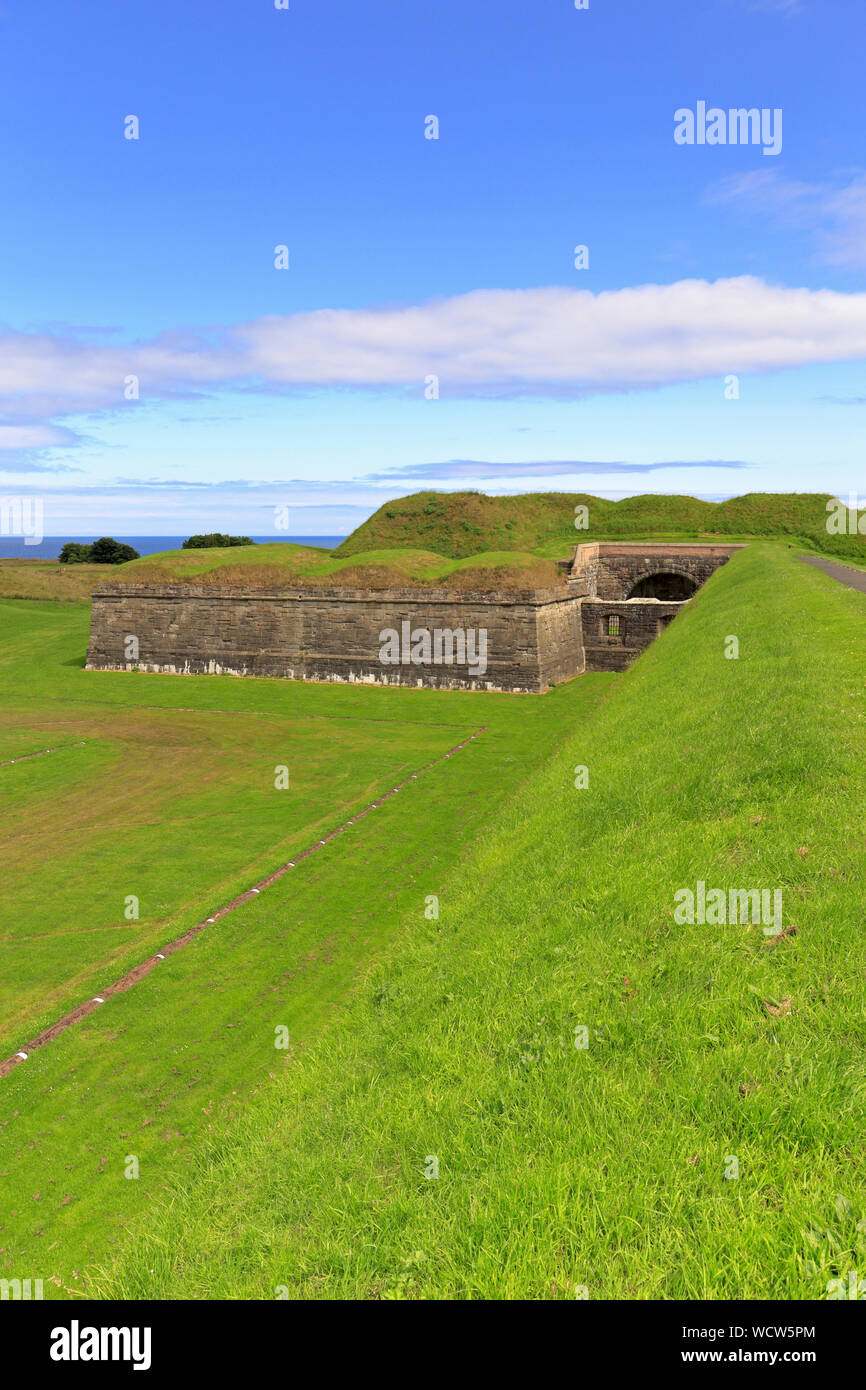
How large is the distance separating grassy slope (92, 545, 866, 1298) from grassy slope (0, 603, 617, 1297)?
3.25 feet

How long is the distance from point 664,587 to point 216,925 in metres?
42.3

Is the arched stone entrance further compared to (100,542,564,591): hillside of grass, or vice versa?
the arched stone entrance

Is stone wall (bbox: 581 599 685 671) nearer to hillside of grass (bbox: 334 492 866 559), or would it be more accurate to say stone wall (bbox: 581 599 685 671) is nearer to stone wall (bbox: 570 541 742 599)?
stone wall (bbox: 570 541 742 599)

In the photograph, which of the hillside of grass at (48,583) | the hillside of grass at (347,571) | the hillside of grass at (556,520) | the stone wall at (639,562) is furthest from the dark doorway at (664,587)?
the hillside of grass at (48,583)

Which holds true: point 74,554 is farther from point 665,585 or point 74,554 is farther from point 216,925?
point 216,925

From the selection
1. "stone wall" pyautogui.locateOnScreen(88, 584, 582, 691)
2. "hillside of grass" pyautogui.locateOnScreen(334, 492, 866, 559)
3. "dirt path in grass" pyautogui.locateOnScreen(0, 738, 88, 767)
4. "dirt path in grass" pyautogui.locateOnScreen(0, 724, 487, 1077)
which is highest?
"hillside of grass" pyautogui.locateOnScreen(334, 492, 866, 559)

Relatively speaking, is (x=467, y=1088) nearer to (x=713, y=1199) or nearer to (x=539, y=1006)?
(x=539, y=1006)

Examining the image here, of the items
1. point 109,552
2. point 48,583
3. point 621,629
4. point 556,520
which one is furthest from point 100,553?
point 621,629

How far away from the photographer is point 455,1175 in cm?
397

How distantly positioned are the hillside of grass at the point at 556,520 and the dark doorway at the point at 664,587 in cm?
503

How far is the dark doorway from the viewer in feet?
151

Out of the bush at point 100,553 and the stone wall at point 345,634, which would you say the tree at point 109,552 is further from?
the stone wall at point 345,634

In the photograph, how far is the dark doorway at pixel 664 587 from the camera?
4588 centimetres

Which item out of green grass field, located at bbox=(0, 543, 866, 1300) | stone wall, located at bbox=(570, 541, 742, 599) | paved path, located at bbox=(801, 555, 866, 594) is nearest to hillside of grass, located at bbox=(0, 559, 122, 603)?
stone wall, located at bbox=(570, 541, 742, 599)
